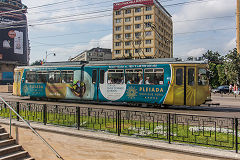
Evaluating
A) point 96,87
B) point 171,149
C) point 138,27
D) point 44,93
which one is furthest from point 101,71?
point 138,27

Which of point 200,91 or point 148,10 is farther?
point 148,10

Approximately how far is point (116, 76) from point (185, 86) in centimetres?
497

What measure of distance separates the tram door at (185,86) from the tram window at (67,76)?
8387mm

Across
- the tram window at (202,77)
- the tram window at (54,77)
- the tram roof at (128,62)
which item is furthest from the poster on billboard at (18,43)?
the tram window at (202,77)

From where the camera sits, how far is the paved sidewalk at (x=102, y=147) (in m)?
6.03

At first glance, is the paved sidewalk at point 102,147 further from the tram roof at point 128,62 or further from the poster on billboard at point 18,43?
the poster on billboard at point 18,43

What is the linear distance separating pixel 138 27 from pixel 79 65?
48871mm

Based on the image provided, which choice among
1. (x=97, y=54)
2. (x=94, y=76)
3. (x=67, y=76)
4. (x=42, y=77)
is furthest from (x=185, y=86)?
(x=97, y=54)

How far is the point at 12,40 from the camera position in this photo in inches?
2987

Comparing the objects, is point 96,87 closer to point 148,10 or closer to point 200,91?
point 200,91

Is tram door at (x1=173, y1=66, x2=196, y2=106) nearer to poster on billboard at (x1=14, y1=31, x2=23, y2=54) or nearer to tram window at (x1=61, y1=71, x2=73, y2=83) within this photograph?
tram window at (x1=61, y1=71, x2=73, y2=83)

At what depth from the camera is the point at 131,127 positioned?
26.4 ft

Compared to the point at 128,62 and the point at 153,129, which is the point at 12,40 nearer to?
the point at 128,62

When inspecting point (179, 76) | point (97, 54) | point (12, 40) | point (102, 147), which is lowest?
point (102, 147)
